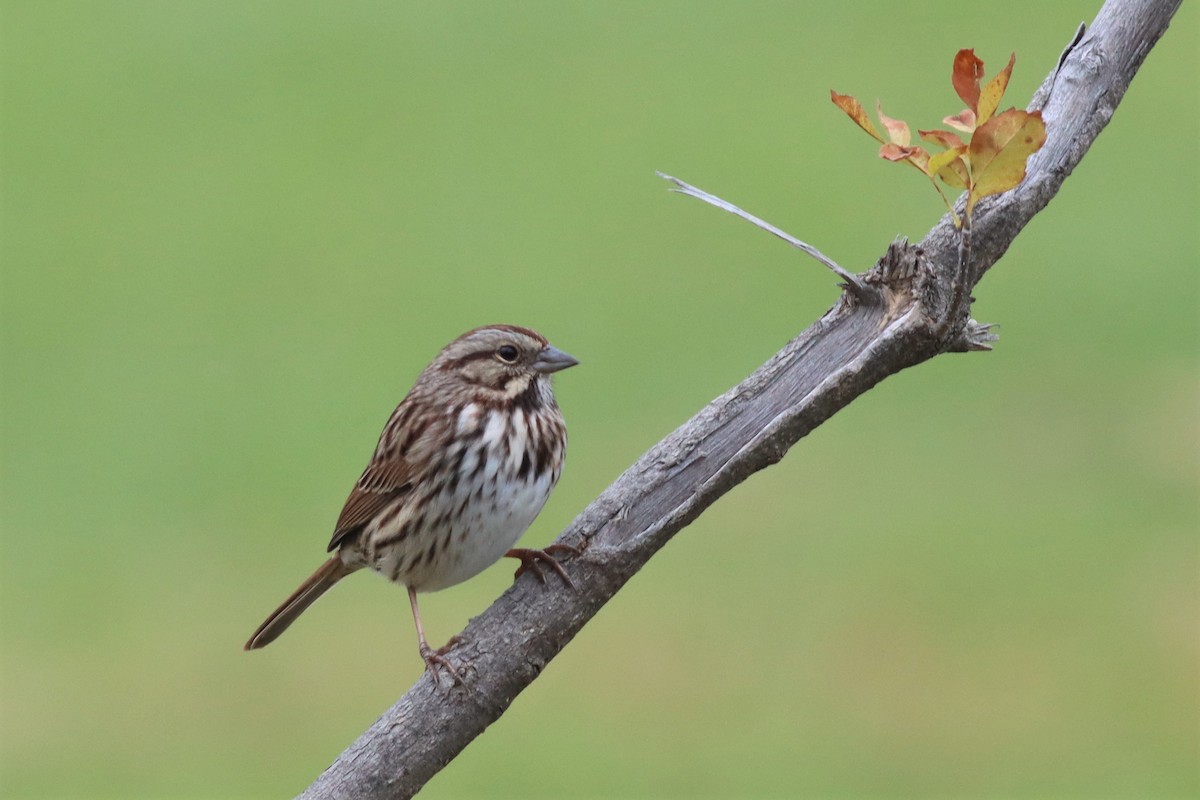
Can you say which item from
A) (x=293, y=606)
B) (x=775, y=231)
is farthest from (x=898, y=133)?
(x=293, y=606)

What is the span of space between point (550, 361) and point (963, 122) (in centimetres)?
181

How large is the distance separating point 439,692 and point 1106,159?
11.1 meters

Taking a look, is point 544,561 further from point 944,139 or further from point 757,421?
point 944,139

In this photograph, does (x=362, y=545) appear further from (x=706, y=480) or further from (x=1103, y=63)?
(x=1103, y=63)

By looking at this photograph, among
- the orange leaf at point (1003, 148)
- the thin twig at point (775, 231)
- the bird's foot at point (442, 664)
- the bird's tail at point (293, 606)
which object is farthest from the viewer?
the bird's tail at point (293, 606)

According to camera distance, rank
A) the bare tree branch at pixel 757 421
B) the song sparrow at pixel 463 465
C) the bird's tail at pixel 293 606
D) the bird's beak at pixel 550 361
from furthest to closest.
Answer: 1. the bird's tail at pixel 293 606
2. the bird's beak at pixel 550 361
3. the song sparrow at pixel 463 465
4. the bare tree branch at pixel 757 421

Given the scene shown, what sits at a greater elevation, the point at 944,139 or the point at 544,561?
the point at 544,561

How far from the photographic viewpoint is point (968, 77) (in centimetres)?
252

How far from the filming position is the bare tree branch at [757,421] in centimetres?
294

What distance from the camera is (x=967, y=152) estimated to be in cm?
250

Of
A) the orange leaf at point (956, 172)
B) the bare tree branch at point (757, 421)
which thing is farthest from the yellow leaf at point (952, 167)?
the bare tree branch at point (757, 421)

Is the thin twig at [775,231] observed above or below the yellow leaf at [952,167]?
above

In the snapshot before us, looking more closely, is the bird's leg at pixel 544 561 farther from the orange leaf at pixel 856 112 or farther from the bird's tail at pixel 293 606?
the bird's tail at pixel 293 606

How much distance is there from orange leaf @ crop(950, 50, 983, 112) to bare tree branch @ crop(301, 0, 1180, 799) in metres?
0.44
